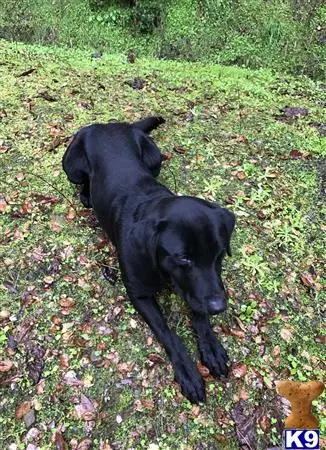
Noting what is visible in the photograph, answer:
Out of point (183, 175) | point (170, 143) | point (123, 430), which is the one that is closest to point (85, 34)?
point (170, 143)

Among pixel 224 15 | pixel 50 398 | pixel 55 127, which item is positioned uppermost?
pixel 224 15

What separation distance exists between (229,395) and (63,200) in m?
2.45

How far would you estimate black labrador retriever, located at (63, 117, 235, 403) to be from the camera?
9.91 ft

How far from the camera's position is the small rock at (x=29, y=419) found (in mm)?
3332

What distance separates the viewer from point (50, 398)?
11.3 ft

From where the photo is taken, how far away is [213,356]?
362cm

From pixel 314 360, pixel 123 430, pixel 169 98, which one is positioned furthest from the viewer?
pixel 169 98

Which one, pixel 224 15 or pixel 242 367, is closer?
pixel 242 367

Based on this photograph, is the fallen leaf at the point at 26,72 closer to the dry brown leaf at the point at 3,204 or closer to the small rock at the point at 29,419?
the dry brown leaf at the point at 3,204

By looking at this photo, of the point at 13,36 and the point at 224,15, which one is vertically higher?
the point at 224,15

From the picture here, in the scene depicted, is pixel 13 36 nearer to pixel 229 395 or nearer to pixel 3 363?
pixel 3 363

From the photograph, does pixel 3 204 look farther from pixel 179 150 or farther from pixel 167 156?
pixel 179 150

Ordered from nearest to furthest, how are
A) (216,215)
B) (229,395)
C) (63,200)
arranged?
(216,215) < (229,395) < (63,200)

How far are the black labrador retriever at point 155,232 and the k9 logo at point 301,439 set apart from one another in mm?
581
